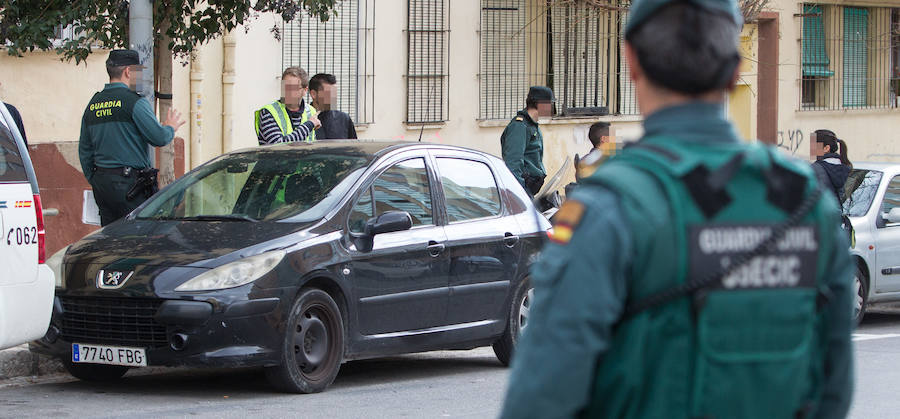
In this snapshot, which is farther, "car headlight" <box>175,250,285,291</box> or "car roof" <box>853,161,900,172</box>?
"car roof" <box>853,161,900,172</box>

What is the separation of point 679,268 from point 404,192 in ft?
20.6

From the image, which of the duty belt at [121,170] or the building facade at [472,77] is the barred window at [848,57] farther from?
the duty belt at [121,170]

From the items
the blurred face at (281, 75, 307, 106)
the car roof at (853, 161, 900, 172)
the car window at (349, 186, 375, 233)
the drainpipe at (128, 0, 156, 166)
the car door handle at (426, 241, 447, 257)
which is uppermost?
the drainpipe at (128, 0, 156, 166)

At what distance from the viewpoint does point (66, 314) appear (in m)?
7.58

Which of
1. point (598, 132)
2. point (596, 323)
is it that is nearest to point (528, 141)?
point (598, 132)

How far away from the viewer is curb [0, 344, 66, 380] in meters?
8.32

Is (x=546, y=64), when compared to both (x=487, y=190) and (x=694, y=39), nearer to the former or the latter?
(x=487, y=190)

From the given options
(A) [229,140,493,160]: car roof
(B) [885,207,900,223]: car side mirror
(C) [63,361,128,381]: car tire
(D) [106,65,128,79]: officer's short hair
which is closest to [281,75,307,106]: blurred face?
(D) [106,65,128,79]: officer's short hair

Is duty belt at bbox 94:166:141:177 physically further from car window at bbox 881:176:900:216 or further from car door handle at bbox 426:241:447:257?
car window at bbox 881:176:900:216

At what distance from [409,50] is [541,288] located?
49.7 feet

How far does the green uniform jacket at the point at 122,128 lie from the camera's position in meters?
9.49

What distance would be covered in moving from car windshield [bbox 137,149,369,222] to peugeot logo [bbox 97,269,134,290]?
808 mm

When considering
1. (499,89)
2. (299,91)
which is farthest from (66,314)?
(499,89)

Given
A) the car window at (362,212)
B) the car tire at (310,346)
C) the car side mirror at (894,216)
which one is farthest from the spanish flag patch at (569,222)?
the car side mirror at (894,216)
